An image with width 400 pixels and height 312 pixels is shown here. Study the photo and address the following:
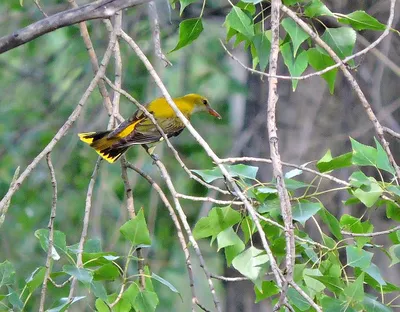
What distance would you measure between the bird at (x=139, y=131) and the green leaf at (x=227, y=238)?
0.77m

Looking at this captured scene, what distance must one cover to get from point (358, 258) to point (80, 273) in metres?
0.55

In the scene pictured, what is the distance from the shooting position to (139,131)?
3209 mm

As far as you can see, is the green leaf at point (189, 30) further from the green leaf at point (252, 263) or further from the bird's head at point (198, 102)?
the bird's head at point (198, 102)

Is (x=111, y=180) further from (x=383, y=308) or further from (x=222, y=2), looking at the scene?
(x=383, y=308)

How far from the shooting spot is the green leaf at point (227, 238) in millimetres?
1691

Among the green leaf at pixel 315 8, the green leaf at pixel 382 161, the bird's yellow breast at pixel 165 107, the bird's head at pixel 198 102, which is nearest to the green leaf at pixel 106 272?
the green leaf at pixel 382 161

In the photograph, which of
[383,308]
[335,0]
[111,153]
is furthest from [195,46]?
[383,308]

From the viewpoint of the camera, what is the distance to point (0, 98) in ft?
15.1

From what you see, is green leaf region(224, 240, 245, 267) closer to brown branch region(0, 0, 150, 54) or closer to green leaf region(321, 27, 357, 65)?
green leaf region(321, 27, 357, 65)

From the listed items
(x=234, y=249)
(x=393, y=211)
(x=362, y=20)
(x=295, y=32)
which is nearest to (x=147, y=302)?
(x=234, y=249)

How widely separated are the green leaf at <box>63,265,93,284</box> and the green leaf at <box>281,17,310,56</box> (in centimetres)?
63

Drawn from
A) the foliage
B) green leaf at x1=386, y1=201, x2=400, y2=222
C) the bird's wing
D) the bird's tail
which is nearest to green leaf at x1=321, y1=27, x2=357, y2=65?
the foliage

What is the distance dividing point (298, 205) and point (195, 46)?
3044mm

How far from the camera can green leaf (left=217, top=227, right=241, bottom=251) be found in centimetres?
169
